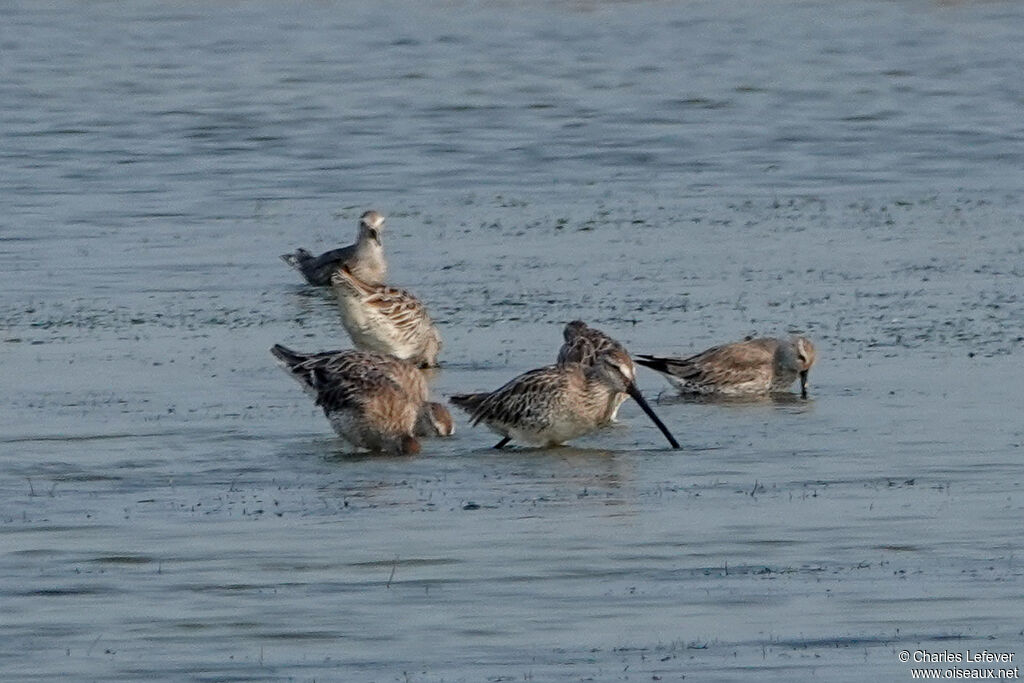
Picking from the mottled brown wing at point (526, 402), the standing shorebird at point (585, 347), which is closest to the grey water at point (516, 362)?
the mottled brown wing at point (526, 402)

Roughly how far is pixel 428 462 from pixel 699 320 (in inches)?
148

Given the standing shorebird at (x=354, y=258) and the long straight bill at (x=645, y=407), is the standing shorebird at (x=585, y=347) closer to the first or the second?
the long straight bill at (x=645, y=407)

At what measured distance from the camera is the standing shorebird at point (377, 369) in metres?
12.0

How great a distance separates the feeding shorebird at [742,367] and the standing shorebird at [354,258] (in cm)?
393

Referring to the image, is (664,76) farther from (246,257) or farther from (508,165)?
(246,257)

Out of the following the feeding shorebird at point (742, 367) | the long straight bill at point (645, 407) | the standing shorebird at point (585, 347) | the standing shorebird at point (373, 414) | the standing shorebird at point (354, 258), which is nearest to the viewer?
the standing shorebird at point (373, 414)

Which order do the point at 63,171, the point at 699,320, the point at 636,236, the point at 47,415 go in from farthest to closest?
1. the point at 63,171
2. the point at 636,236
3. the point at 699,320
4. the point at 47,415

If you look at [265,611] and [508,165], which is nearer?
[265,611]

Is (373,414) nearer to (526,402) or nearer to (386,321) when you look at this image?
(526,402)

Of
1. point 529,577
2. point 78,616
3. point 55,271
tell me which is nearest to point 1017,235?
point 55,271

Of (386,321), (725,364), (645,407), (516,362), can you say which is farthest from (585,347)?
(386,321)

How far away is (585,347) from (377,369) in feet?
3.60

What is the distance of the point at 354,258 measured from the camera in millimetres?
16812

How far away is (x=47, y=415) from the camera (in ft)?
40.0
